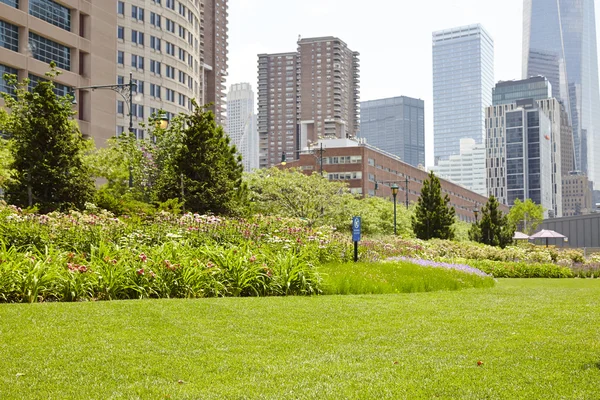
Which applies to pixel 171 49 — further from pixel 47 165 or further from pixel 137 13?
pixel 47 165

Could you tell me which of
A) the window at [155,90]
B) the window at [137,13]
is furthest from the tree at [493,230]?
the window at [137,13]

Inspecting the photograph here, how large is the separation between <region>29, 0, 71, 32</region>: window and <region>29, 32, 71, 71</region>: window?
5.24 ft

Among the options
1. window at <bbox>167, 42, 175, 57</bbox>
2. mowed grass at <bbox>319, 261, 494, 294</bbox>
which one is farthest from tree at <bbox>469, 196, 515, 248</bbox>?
window at <bbox>167, 42, 175, 57</bbox>

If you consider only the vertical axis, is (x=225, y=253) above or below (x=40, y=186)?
below

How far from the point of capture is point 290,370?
642 centimetres

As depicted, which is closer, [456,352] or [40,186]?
[456,352]

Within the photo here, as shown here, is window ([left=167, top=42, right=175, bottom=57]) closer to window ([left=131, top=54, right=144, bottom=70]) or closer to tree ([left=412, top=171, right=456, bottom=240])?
window ([left=131, top=54, right=144, bottom=70])

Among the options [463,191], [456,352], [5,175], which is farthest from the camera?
[463,191]

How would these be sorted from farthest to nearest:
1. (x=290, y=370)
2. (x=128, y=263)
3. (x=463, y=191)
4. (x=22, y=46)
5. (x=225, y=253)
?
1. (x=463, y=191)
2. (x=22, y=46)
3. (x=225, y=253)
4. (x=128, y=263)
5. (x=290, y=370)

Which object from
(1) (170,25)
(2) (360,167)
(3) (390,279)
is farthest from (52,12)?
(2) (360,167)

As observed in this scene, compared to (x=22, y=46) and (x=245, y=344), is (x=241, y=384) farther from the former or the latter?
(x=22, y=46)

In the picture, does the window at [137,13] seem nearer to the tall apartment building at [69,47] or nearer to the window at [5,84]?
the tall apartment building at [69,47]

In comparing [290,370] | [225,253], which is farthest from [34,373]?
[225,253]

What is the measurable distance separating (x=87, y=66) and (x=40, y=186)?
1290 inches
